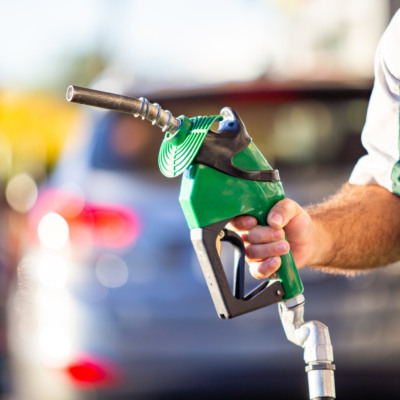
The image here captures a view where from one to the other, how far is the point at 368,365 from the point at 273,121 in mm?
1211

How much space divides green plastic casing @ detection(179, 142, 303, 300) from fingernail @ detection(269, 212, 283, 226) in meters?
0.01

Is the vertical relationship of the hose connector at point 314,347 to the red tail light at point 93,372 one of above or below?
below

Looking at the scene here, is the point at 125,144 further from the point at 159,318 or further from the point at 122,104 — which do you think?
the point at 122,104

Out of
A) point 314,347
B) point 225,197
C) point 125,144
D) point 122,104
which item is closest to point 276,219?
point 225,197

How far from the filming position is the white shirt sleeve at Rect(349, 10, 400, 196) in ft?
7.27

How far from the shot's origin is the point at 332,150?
13.5ft

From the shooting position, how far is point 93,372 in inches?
151

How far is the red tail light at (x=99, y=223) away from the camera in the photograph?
152 inches

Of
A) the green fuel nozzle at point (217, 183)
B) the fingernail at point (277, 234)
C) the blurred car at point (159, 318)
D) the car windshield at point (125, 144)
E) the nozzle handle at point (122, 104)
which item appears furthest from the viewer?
the car windshield at point (125, 144)

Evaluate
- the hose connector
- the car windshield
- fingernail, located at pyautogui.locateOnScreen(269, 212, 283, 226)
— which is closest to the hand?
fingernail, located at pyautogui.locateOnScreen(269, 212, 283, 226)

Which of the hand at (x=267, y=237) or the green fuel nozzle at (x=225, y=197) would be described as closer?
the green fuel nozzle at (x=225, y=197)

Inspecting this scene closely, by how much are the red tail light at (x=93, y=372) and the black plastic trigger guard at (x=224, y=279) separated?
81.6 inches

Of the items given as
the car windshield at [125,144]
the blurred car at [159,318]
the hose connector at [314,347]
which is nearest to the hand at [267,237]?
the hose connector at [314,347]

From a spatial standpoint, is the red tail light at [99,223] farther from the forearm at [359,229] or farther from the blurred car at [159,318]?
the forearm at [359,229]
